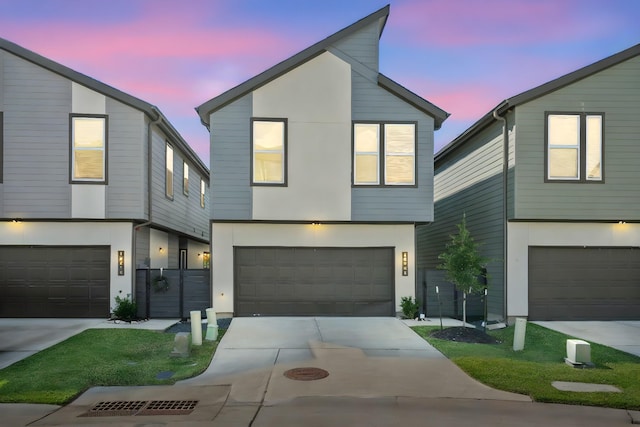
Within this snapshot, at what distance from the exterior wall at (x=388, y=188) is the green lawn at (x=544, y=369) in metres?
3.88

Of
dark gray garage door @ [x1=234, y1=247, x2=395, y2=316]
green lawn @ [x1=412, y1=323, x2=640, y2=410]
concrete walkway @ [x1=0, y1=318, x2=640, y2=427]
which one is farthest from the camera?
dark gray garage door @ [x1=234, y1=247, x2=395, y2=316]

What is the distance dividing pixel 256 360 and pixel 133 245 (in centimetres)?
695

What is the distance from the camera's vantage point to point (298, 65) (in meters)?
14.6

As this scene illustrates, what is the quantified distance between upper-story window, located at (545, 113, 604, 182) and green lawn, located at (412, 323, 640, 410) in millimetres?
4884

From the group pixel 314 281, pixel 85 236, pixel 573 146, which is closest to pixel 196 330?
pixel 314 281

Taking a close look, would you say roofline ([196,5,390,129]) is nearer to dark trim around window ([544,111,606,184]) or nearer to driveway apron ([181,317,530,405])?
driveway apron ([181,317,530,405])

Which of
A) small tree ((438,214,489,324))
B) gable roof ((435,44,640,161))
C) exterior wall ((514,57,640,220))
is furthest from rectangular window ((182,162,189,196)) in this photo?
exterior wall ((514,57,640,220))

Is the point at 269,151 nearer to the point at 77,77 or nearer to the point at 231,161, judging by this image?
the point at 231,161

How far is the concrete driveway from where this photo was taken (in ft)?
37.4

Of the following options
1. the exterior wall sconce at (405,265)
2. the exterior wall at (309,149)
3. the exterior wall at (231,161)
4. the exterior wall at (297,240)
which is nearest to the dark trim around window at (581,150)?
the exterior wall at (297,240)

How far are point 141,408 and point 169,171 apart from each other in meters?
12.1

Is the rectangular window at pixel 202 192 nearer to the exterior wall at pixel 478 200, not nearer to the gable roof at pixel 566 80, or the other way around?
the exterior wall at pixel 478 200

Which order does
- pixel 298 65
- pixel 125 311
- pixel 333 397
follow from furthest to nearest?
1. pixel 298 65
2. pixel 125 311
3. pixel 333 397

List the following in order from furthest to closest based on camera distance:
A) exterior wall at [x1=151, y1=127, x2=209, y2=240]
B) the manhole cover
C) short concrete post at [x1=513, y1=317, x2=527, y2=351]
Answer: exterior wall at [x1=151, y1=127, x2=209, y2=240] → short concrete post at [x1=513, y1=317, x2=527, y2=351] → the manhole cover
